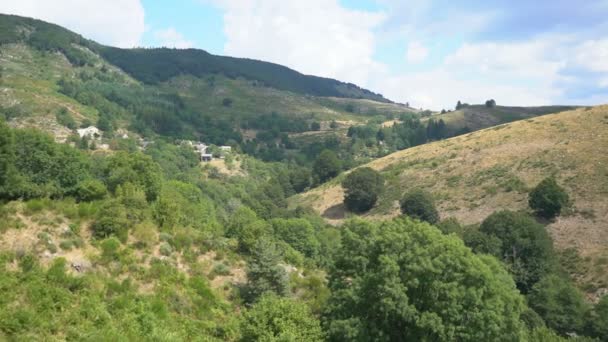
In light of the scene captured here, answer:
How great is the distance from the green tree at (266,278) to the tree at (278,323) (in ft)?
15.1

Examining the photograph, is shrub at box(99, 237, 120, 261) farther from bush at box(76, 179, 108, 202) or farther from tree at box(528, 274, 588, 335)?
tree at box(528, 274, 588, 335)

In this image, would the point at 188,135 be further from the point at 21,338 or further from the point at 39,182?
the point at 21,338

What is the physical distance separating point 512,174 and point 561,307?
1490 inches

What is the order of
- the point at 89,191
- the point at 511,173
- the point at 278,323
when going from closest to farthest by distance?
the point at 278,323
the point at 89,191
the point at 511,173

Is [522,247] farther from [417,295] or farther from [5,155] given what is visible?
[5,155]

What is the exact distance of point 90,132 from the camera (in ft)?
395

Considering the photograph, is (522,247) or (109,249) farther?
(522,247)

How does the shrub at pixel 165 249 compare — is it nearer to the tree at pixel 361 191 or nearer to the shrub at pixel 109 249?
the shrub at pixel 109 249

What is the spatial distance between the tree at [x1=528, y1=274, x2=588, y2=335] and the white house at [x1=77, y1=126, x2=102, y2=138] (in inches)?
4082

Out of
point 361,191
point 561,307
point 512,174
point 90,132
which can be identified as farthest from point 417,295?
point 90,132

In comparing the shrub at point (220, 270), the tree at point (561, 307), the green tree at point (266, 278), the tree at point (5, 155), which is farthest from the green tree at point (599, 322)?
the tree at point (5, 155)

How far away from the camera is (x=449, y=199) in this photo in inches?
2884

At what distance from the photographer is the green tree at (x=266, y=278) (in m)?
26.1

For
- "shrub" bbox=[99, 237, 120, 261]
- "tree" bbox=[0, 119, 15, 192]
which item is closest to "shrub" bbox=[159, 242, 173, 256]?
"shrub" bbox=[99, 237, 120, 261]
